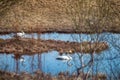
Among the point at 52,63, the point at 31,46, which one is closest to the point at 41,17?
the point at 31,46

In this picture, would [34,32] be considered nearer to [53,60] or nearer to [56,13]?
[56,13]

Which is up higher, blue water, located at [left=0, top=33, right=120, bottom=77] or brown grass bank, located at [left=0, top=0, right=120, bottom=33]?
blue water, located at [left=0, top=33, right=120, bottom=77]

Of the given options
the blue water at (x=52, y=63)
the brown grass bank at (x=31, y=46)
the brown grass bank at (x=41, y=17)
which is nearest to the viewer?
the blue water at (x=52, y=63)

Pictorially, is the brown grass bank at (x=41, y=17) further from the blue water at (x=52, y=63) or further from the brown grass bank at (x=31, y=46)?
the blue water at (x=52, y=63)

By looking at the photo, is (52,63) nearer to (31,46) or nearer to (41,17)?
(31,46)

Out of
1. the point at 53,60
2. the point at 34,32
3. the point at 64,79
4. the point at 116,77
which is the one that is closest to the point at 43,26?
the point at 34,32

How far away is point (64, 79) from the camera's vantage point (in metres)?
14.4

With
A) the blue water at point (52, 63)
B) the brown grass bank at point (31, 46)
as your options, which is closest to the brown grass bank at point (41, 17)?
the brown grass bank at point (31, 46)

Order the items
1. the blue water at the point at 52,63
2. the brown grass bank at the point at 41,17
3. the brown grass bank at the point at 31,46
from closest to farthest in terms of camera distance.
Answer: the blue water at the point at 52,63
the brown grass bank at the point at 31,46
the brown grass bank at the point at 41,17

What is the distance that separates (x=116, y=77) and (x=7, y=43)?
15.0 m

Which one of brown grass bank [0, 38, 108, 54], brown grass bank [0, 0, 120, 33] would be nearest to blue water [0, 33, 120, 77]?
brown grass bank [0, 38, 108, 54]

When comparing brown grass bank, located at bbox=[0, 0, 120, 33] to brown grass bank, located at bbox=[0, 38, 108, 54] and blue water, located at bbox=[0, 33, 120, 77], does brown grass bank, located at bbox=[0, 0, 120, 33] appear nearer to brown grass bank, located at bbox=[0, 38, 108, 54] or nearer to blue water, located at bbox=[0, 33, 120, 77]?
brown grass bank, located at bbox=[0, 38, 108, 54]

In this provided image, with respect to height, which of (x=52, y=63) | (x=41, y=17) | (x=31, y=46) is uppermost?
(x=52, y=63)

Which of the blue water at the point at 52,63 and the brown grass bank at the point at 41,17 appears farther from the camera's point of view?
the brown grass bank at the point at 41,17
